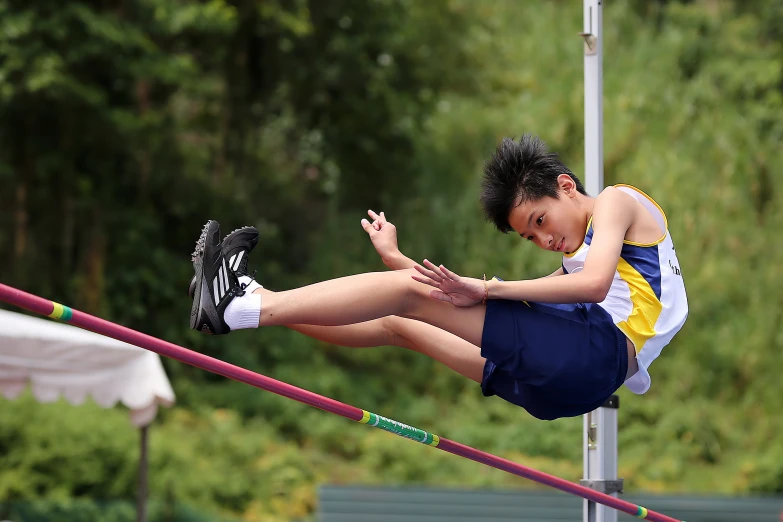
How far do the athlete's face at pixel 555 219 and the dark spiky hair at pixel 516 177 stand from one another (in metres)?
0.02

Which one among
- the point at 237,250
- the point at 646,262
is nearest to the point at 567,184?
the point at 646,262

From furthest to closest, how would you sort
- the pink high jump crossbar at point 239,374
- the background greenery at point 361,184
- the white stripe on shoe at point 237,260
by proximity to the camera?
the background greenery at point 361,184 → the white stripe on shoe at point 237,260 → the pink high jump crossbar at point 239,374

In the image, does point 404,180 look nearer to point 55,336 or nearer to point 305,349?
point 305,349

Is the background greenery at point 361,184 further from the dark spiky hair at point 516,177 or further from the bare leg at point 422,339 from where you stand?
the dark spiky hair at point 516,177

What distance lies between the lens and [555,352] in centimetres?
296

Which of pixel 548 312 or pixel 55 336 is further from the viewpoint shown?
pixel 55 336

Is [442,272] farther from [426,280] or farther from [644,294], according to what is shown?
[644,294]

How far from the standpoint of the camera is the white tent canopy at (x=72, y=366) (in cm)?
588

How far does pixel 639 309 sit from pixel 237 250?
1.21 m

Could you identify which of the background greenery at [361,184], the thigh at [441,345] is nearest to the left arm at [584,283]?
the thigh at [441,345]

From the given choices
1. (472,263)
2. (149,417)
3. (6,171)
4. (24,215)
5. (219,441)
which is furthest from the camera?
(472,263)

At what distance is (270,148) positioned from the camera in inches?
587

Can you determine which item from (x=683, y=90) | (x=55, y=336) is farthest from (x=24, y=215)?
(x=683, y=90)

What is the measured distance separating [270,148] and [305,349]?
122 inches
